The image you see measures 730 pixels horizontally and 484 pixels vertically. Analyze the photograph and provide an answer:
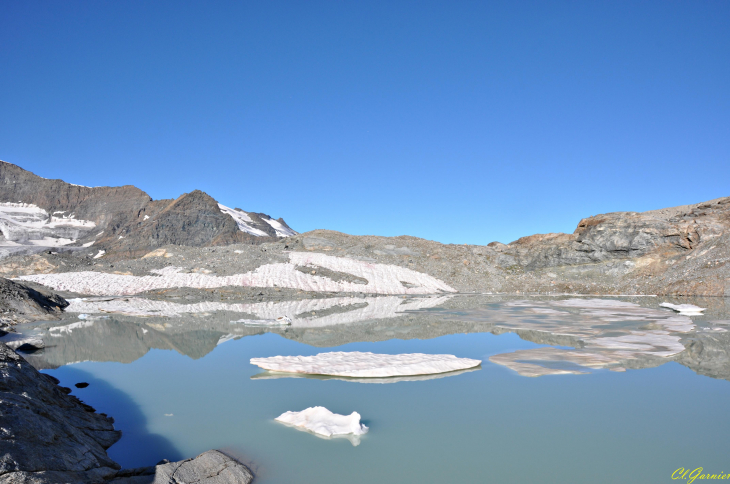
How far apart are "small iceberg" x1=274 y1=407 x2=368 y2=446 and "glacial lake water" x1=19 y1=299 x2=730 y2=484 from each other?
141 mm

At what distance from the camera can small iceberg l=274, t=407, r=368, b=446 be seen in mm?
4449

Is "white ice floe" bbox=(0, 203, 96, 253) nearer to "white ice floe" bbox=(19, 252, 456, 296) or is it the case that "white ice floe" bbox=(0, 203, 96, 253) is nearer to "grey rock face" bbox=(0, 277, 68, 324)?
"white ice floe" bbox=(19, 252, 456, 296)

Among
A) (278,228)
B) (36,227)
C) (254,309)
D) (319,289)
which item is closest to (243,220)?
(278,228)

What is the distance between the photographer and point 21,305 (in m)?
14.2

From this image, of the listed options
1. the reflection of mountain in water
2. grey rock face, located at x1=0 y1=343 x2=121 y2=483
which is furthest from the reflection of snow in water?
grey rock face, located at x1=0 y1=343 x2=121 y2=483

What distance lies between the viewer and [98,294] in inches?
888

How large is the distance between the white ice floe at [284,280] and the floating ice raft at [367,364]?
59.5 feet

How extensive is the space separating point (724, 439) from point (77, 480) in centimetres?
614

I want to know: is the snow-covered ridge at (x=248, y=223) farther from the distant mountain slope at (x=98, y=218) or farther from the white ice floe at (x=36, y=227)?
the white ice floe at (x=36, y=227)

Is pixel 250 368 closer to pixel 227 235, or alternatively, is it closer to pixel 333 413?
pixel 333 413

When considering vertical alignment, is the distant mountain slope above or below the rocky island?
above

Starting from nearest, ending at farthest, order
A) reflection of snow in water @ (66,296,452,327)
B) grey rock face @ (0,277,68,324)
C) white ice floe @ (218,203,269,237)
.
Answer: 1. grey rock face @ (0,277,68,324)
2. reflection of snow in water @ (66,296,452,327)
3. white ice floe @ (218,203,269,237)

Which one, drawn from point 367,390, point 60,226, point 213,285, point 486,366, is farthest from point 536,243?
point 60,226

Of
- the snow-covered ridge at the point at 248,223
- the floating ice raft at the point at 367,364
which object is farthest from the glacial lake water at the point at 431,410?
the snow-covered ridge at the point at 248,223
